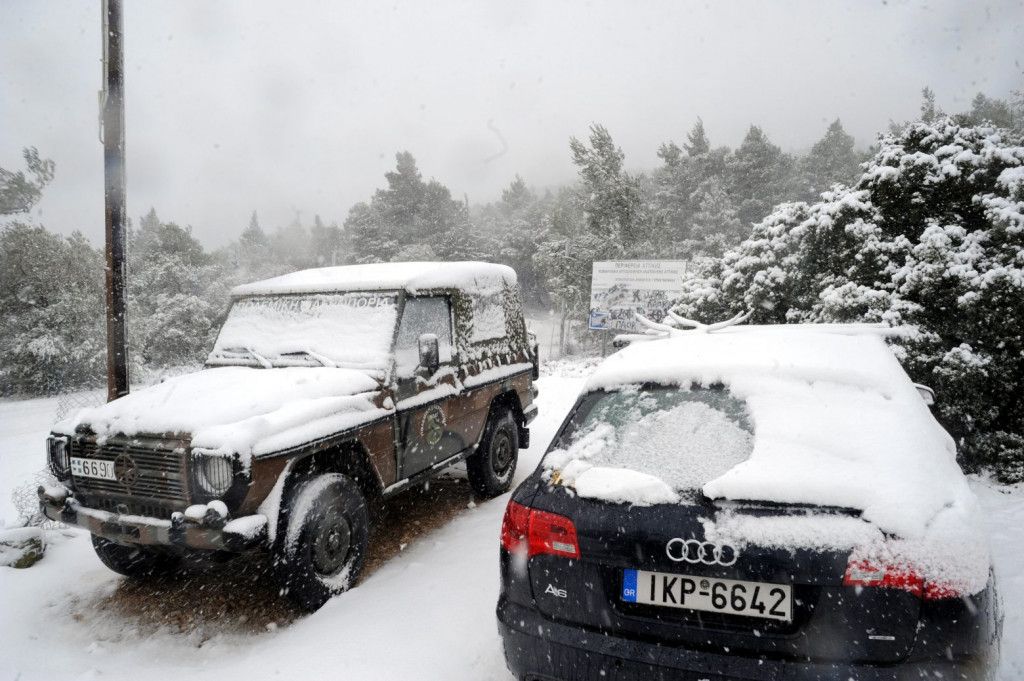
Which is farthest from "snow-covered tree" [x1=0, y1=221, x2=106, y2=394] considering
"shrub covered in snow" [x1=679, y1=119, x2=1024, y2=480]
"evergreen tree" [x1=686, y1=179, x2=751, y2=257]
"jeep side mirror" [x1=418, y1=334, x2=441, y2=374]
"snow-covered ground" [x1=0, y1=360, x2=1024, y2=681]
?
"evergreen tree" [x1=686, y1=179, x2=751, y2=257]

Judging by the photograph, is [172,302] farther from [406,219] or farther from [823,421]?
Answer: [823,421]

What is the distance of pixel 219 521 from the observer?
120 inches

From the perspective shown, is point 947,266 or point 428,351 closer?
point 428,351

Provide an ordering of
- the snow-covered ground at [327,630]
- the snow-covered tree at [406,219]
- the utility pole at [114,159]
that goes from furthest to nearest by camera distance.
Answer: the snow-covered tree at [406,219] < the utility pole at [114,159] < the snow-covered ground at [327,630]

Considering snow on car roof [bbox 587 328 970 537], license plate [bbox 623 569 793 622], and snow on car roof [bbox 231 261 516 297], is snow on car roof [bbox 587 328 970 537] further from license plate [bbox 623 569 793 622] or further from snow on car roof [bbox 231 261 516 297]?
snow on car roof [bbox 231 261 516 297]

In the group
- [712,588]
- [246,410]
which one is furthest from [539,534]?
[246,410]

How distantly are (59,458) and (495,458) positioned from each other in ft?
11.3

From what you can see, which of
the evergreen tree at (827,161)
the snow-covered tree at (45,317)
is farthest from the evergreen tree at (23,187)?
the evergreen tree at (827,161)

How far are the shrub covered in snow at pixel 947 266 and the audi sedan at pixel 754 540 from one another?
154 inches

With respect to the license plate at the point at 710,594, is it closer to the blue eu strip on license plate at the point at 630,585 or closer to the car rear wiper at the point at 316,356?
the blue eu strip on license plate at the point at 630,585

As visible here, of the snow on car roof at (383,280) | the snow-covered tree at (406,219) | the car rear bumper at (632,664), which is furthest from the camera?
the snow-covered tree at (406,219)

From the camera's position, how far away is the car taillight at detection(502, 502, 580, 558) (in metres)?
2.06

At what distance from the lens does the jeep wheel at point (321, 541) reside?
10.9 feet

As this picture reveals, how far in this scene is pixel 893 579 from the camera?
1.66 m
